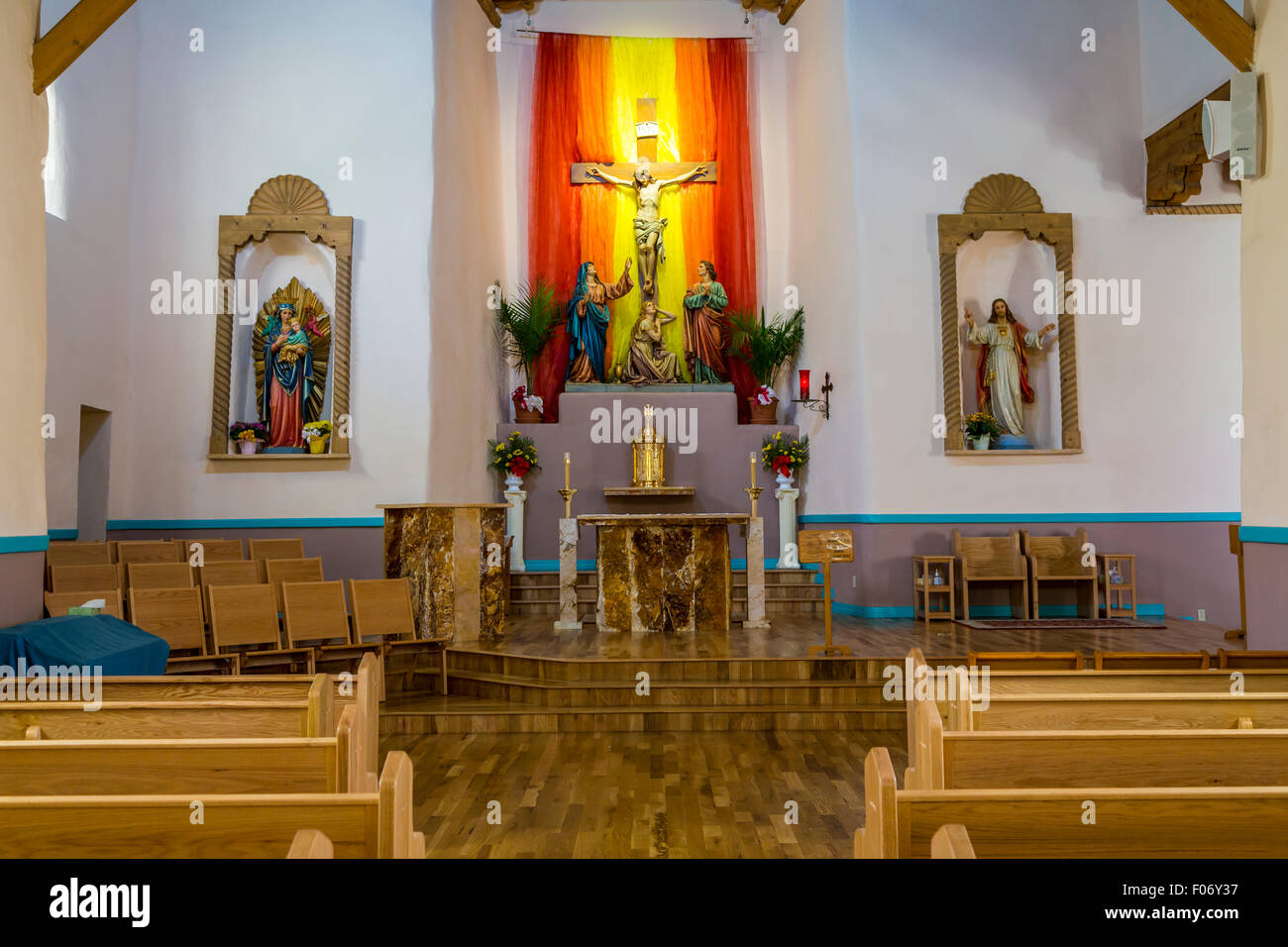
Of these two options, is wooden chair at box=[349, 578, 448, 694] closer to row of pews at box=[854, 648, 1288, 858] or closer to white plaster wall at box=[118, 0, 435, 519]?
white plaster wall at box=[118, 0, 435, 519]

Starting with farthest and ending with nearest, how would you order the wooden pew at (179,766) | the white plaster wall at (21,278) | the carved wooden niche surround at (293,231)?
the carved wooden niche surround at (293,231), the white plaster wall at (21,278), the wooden pew at (179,766)

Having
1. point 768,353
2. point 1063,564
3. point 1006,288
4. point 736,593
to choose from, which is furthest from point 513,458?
point 1063,564

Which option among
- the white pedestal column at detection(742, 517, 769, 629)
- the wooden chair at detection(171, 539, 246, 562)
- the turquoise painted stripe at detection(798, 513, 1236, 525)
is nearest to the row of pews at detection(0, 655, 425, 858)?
the wooden chair at detection(171, 539, 246, 562)

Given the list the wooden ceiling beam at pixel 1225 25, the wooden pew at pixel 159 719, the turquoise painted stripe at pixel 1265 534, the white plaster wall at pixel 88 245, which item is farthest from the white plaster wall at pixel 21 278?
the turquoise painted stripe at pixel 1265 534

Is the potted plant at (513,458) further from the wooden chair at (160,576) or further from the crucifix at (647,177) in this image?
the wooden chair at (160,576)

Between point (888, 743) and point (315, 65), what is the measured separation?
7.75 meters

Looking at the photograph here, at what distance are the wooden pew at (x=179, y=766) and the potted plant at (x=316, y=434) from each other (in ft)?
22.3

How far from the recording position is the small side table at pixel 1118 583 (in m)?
8.62

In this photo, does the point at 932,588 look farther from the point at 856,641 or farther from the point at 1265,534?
the point at 1265,534

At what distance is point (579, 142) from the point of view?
1191 cm

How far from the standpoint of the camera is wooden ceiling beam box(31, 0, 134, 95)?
4.25 metres

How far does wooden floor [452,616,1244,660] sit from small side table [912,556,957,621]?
0.34 meters

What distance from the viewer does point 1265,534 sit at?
15.0ft

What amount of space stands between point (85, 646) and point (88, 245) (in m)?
5.23
